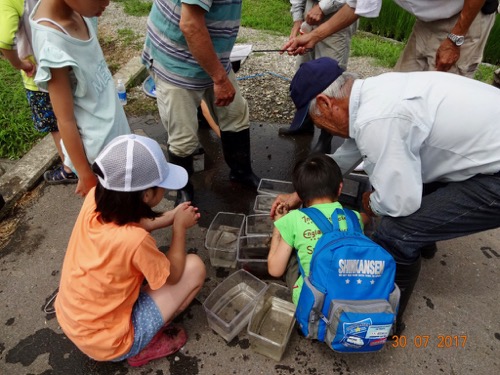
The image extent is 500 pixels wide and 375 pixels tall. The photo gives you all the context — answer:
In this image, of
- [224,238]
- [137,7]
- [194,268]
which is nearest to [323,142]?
[224,238]

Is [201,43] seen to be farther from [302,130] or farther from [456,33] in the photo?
[302,130]

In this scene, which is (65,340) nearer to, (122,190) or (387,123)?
(122,190)

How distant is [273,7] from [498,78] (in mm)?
4451

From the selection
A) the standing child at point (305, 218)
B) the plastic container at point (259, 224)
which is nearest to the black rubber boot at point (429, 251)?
the standing child at point (305, 218)

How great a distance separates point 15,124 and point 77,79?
7.41 ft

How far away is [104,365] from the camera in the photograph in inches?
78.1

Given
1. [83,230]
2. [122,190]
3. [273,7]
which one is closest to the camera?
[122,190]

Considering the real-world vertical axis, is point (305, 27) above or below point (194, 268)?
above

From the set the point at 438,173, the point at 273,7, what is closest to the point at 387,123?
the point at 438,173

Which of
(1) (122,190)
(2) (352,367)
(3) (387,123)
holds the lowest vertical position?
(2) (352,367)

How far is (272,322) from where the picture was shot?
215cm

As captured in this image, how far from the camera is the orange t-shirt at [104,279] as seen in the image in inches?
65.3

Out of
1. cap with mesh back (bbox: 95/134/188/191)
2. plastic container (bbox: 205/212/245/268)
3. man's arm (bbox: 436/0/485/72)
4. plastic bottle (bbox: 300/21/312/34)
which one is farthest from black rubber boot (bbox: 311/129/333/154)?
cap with mesh back (bbox: 95/134/188/191)

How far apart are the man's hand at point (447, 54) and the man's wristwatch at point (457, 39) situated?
2cm
